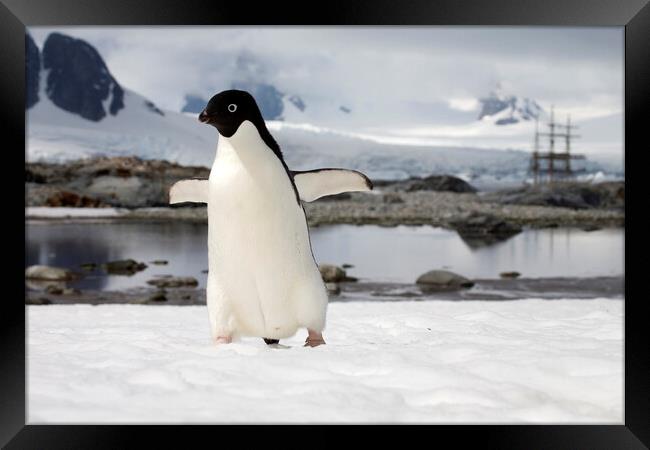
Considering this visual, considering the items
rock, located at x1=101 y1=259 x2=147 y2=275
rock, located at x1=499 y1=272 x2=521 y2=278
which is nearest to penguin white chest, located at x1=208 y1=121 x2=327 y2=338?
rock, located at x1=101 y1=259 x2=147 y2=275

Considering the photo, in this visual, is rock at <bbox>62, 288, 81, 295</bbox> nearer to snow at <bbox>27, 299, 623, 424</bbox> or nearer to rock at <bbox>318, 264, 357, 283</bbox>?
rock at <bbox>318, 264, 357, 283</bbox>

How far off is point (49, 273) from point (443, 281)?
445 cm

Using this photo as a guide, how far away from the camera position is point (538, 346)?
10.0 feet

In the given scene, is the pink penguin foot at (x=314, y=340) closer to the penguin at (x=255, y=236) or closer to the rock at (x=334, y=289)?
the penguin at (x=255, y=236)

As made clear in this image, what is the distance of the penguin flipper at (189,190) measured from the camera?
324cm

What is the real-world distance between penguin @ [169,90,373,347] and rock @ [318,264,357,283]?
499 cm

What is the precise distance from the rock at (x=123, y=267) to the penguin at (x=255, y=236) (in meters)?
6.03

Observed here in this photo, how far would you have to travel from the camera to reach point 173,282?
792 cm

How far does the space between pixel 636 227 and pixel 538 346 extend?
118 centimetres

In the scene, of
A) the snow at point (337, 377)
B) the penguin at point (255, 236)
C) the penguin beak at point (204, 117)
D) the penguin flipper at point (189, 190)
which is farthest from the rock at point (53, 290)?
the penguin beak at point (204, 117)

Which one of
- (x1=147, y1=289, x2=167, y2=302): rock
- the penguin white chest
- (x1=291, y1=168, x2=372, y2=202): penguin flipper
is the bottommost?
(x1=147, y1=289, x2=167, y2=302): rock

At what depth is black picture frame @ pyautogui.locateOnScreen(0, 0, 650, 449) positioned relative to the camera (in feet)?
6.40

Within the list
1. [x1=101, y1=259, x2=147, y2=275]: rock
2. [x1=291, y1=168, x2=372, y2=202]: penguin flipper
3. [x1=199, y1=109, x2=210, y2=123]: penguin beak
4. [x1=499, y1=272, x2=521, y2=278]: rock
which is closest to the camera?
[x1=199, y1=109, x2=210, y2=123]: penguin beak

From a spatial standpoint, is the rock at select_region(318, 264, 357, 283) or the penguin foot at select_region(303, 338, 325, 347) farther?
the rock at select_region(318, 264, 357, 283)
